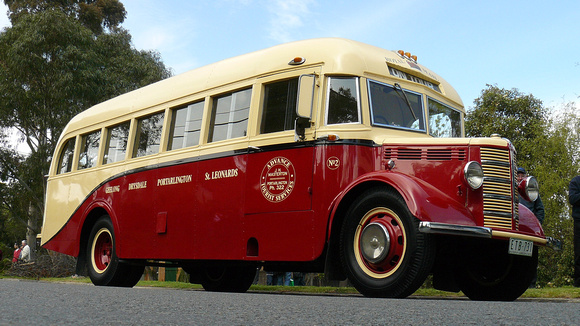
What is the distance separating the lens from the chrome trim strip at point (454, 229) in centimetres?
597

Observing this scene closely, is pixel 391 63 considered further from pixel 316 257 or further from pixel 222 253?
pixel 222 253

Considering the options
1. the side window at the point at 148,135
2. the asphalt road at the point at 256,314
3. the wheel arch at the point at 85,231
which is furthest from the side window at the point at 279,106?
the wheel arch at the point at 85,231

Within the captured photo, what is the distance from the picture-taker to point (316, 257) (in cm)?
711

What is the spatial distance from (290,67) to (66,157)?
20.2 feet

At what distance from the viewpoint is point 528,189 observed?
7.39 meters

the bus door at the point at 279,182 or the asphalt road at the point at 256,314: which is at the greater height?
the bus door at the point at 279,182

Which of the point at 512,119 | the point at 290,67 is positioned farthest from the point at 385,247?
the point at 512,119

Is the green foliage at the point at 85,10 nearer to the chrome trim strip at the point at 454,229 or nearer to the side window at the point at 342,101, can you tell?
the side window at the point at 342,101

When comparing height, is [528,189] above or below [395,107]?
below

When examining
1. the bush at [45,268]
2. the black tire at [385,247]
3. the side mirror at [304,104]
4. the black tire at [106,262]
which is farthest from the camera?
the bush at [45,268]

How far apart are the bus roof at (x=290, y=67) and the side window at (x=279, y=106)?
21cm

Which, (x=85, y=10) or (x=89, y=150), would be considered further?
(x=85, y=10)

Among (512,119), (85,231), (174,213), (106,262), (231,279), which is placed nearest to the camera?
(174,213)

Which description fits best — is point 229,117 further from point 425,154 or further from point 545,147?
Result: point 545,147
